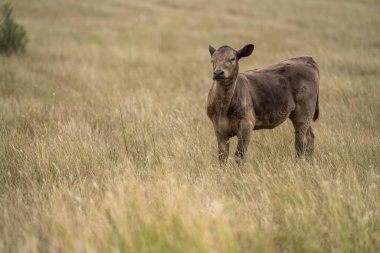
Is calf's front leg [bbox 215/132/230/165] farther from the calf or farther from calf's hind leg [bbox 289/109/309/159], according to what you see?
calf's hind leg [bbox 289/109/309/159]

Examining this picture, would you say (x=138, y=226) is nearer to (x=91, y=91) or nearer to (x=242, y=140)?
(x=242, y=140)

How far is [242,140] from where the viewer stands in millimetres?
5168

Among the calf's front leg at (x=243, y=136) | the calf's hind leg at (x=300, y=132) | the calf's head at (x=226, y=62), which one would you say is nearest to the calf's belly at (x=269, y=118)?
the calf's hind leg at (x=300, y=132)

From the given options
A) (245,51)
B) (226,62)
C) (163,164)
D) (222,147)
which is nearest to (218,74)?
(226,62)

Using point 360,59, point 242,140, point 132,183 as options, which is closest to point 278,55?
point 360,59

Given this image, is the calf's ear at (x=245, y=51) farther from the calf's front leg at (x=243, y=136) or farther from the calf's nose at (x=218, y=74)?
the calf's front leg at (x=243, y=136)

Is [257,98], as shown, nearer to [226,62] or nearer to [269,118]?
→ [269,118]

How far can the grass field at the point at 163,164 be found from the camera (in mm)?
3400

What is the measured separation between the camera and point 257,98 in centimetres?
565

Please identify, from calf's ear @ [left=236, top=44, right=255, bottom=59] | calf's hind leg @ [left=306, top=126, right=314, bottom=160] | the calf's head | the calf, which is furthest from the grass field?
calf's ear @ [left=236, top=44, right=255, bottom=59]

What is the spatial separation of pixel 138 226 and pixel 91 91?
6413 millimetres

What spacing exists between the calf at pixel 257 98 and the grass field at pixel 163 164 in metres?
0.29

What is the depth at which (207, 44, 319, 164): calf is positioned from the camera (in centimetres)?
519

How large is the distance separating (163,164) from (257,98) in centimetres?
152
